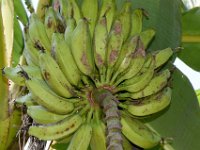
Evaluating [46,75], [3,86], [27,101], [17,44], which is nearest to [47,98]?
[46,75]

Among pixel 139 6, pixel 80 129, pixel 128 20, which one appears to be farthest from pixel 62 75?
pixel 139 6

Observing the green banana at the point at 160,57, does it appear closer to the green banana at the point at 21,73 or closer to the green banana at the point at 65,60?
the green banana at the point at 65,60

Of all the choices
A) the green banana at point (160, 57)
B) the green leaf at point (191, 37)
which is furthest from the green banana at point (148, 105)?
the green leaf at point (191, 37)

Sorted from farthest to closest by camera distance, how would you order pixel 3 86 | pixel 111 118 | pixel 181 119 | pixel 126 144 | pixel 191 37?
pixel 191 37
pixel 3 86
pixel 181 119
pixel 126 144
pixel 111 118

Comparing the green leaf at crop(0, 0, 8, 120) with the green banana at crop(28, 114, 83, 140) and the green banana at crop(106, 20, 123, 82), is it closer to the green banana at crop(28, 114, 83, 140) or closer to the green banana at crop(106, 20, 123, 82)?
the green banana at crop(28, 114, 83, 140)

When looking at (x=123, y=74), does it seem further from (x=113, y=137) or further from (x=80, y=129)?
(x=113, y=137)

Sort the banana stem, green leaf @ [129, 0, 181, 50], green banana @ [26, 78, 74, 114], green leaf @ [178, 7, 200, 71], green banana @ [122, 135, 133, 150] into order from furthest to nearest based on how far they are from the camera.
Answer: green leaf @ [178, 7, 200, 71] → green leaf @ [129, 0, 181, 50] → green banana @ [122, 135, 133, 150] → green banana @ [26, 78, 74, 114] → the banana stem

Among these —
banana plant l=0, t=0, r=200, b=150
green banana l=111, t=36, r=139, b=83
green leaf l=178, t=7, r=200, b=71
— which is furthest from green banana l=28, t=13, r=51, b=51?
green leaf l=178, t=7, r=200, b=71

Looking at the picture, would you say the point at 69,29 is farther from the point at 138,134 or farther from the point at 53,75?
the point at 138,134

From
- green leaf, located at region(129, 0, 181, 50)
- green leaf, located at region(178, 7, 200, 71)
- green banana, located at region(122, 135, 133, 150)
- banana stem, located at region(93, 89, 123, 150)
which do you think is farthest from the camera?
green leaf, located at region(178, 7, 200, 71)
